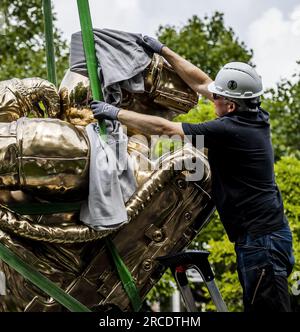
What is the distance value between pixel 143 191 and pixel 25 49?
1167 cm

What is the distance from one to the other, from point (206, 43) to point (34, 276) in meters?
13.8

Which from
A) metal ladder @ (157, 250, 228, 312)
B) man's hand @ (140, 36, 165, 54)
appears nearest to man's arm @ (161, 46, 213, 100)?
man's hand @ (140, 36, 165, 54)

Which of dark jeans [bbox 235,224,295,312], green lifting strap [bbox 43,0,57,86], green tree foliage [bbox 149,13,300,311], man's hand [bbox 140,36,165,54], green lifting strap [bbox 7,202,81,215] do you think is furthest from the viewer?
green tree foliage [bbox 149,13,300,311]

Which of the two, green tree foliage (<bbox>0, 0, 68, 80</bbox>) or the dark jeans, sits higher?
green tree foliage (<bbox>0, 0, 68, 80</bbox>)

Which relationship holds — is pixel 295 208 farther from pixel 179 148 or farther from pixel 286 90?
pixel 179 148

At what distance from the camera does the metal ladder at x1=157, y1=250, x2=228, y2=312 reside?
4086 millimetres

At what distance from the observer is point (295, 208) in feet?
35.1

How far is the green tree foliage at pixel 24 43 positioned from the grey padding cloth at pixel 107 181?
31.9 feet

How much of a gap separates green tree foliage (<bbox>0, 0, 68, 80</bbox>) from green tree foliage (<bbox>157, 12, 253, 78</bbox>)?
244 cm

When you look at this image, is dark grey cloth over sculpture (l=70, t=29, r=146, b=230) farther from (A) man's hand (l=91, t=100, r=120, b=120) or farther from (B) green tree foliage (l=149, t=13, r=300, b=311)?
(B) green tree foliage (l=149, t=13, r=300, b=311)

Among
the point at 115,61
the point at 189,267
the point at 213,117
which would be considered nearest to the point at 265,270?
the point at 189,267

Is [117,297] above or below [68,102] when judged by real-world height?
below
